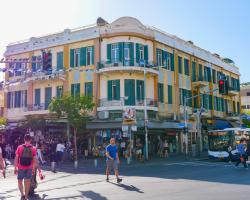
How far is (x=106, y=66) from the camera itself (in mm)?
32312

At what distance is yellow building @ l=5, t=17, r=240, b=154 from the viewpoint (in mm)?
31891

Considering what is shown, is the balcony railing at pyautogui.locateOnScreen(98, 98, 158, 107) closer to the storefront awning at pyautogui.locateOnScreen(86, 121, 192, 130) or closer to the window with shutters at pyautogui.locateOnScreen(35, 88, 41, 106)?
the storefront awning at pyautogui.locateOnScreen(86, 121, 192, 130)

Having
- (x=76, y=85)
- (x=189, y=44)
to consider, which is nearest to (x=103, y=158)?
(x=76, y=85)

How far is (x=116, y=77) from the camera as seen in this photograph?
32.1 m

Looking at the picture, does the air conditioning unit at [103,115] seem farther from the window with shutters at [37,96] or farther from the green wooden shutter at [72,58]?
the window with shutters at [37,96]

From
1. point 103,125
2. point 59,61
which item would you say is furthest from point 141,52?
point 59,61

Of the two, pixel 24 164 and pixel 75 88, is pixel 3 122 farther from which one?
pixel 24 164

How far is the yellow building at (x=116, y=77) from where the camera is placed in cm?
3189

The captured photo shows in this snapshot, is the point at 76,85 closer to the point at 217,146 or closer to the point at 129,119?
the point at 129,119

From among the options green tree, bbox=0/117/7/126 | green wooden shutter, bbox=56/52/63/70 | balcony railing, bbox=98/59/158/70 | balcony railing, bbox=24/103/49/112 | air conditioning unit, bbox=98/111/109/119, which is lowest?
green tree, bbox=0/117/7/126

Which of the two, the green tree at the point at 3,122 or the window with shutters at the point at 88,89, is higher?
the window with shutters at the point at 88,89

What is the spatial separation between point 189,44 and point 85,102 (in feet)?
59.8

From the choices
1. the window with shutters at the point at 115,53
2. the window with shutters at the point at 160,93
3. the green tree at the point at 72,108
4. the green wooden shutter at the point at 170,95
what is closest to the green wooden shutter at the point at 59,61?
the window with shutters at the point at 115,53

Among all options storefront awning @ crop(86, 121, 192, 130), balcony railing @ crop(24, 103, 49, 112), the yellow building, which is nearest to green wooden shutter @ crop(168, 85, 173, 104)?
the yellow building
